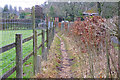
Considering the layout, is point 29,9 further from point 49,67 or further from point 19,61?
point 49,67

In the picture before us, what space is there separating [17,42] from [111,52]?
1598 millimetres

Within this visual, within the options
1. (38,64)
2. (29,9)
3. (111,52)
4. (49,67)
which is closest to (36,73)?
(38,64)

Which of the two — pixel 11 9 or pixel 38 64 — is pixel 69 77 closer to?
pixel 38 64

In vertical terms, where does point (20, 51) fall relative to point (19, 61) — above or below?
above

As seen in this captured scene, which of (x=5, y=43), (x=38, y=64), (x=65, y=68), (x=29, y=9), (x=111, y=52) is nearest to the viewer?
(x=111, y=52)

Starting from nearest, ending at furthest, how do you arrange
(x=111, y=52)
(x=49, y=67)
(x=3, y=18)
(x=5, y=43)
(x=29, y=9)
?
(x=111, y=52) < (x=3, y=18) < (x=5, y=43) < (x=29, y=9) < (x=49, y=67)

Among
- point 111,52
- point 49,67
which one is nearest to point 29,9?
point 49,67

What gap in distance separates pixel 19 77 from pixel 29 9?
1.74 metres

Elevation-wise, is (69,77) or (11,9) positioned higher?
(11,9)

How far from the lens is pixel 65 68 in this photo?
19.0 ft

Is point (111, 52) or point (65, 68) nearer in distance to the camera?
point (111, 52)

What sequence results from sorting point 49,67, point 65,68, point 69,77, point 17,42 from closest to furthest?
point 17,42
point 69,77
point 49,67
point 65,68

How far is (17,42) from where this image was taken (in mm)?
2877

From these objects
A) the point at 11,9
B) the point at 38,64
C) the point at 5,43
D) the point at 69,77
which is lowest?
the point at 69,77
